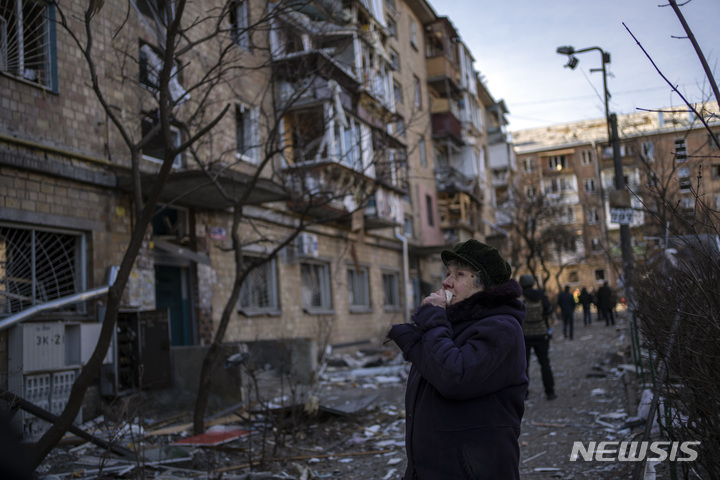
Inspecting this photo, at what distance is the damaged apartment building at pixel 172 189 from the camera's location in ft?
29.3

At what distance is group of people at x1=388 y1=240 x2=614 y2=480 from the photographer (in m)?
2.60

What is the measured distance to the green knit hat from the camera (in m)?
2.92

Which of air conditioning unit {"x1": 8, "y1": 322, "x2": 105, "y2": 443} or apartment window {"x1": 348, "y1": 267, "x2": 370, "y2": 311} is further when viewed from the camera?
apartment window {"x1": 348, "y1": 267, "x2": 370, "y2": 311}

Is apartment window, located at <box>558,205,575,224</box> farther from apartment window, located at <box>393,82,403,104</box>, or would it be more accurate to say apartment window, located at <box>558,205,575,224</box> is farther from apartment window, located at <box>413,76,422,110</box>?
apartment window, located at <box>393,82,403,104</box>

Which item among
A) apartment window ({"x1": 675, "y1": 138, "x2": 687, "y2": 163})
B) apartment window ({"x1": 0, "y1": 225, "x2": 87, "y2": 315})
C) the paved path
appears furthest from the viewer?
apartment window ({"x1": 0, "y1": 225, "x2": 87, "y2": 315})

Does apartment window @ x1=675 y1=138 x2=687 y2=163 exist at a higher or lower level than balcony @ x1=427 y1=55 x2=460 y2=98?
lower

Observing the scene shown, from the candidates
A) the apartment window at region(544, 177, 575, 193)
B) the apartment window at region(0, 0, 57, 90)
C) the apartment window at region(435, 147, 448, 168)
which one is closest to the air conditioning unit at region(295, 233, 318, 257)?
the apartment window at region(0, 0, 57, 90)

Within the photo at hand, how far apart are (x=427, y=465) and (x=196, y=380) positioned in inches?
355

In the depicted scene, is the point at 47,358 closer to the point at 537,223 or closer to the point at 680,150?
the point at 680,150

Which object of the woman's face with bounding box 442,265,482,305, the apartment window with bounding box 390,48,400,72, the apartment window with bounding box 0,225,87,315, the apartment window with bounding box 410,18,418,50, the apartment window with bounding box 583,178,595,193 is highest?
the apartment window with bounding box 410,18,418,50

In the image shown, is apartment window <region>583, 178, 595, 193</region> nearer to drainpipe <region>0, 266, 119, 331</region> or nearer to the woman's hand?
drainpipe <region>0, 266, 119, 331</region>

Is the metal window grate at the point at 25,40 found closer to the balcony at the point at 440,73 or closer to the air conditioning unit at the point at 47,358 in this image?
the air conditioning unit at the point at 47,358

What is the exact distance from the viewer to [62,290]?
10.7 metres

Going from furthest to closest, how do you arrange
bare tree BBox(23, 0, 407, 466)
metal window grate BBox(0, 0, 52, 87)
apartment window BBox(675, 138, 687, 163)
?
metal window grate BBox(0, 0, 52, 87)
bare tree BBox(23, 0, 407, 466)
apartment window BBox(675, 138, 687, 163)
